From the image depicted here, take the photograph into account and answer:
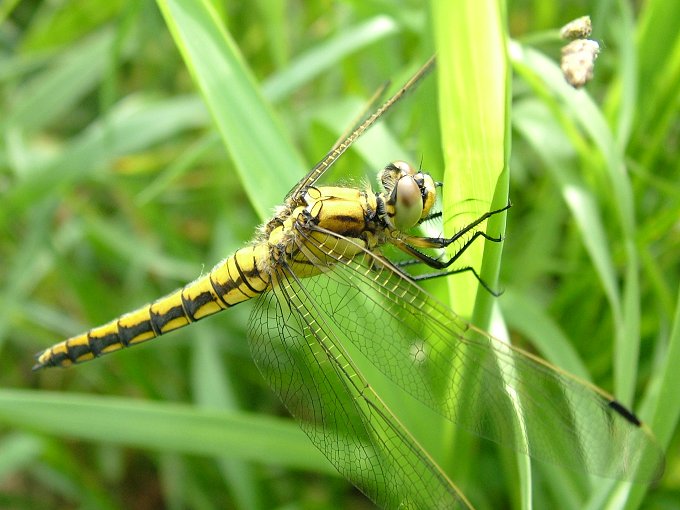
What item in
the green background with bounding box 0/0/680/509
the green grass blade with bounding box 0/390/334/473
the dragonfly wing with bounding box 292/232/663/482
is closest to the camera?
the dragonfly wing with bounding box 292/232/663/482

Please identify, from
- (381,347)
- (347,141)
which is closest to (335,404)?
(381,347)

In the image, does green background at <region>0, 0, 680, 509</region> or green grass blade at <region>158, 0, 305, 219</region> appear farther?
green background at <region>0, 0, 680, 509</region>

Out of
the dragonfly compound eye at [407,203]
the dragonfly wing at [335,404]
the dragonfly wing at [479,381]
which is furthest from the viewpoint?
the dragonfly compound eye at [407,203]

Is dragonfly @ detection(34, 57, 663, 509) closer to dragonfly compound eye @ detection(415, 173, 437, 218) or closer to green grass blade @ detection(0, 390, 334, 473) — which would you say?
dragonfly compound eye @ detection(415, 173, 437, 218)

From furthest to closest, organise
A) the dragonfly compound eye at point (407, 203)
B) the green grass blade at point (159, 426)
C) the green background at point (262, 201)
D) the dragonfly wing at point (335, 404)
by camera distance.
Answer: the green grass blade at point (159, 426)
the dragonfly compound eye at point (407, 203)
the green background at point (262, 201)
the dragonfly wing at point (335, 404)

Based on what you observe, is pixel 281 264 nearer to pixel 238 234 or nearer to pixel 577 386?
pixel 577 386

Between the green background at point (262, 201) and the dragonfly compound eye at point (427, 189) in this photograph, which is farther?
the dragonfly compound eye at point (427, 189)

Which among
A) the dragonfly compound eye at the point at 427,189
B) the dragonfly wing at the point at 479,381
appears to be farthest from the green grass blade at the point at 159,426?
the dragonfly compound eye at the point at 427,189

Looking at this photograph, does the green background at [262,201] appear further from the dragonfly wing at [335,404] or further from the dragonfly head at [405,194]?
the dragonfly wing at [335,404]

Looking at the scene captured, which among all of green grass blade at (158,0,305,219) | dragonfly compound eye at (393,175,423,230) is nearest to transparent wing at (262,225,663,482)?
dragonfly compound eye at (393,175,423,230)
